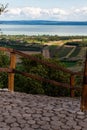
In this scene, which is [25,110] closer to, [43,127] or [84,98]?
[43,127]

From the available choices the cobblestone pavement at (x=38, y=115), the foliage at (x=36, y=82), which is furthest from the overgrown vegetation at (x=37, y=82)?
the cobblestone pavement at (x=38, y=115)

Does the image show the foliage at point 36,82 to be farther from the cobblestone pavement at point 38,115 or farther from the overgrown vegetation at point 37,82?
the cobblestone pavement at point 38,115

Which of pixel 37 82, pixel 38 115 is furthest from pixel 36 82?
pixel 38 115

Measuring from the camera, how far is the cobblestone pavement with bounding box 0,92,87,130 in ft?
22.1

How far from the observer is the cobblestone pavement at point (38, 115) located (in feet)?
22.1

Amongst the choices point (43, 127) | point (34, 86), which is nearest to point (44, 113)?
point (43, 127)

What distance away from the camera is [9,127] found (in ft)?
21.6

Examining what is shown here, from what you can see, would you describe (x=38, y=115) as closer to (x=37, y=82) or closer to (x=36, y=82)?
(x=36, y=82)

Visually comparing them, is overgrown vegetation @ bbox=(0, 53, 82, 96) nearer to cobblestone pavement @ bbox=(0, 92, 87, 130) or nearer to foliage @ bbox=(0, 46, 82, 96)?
foliage @ bbox=(0, 46, 82, 96)

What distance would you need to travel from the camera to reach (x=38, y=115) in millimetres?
7473

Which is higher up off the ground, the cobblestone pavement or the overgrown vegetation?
the cobblestone pavement

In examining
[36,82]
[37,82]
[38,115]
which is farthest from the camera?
[37,82]

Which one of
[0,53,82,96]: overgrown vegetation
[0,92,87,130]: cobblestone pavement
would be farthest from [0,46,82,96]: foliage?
[0,92,87,130]: cobblestone pavement

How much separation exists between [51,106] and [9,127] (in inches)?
81.9
